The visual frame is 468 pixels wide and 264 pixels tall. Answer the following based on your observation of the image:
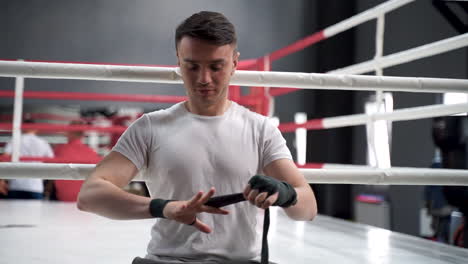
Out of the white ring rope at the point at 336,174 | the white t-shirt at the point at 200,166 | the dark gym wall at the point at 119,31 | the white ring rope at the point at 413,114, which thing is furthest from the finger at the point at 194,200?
the dark gym wall at the point at 119,31

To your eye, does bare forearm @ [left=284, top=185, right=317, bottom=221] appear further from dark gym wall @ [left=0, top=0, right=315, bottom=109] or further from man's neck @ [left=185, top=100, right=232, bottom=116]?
dark gym wall @ [left=0, top=0, right=315, bottom=109]

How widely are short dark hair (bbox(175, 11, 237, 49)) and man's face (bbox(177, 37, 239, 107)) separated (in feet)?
0.04

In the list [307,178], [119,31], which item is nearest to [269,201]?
[307,178]

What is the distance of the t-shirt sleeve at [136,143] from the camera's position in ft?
3.92

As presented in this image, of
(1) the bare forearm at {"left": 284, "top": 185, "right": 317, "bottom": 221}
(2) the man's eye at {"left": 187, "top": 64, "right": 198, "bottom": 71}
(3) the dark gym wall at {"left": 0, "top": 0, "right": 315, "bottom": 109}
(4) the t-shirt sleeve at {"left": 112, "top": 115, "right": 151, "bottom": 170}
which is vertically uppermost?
(3) the dark gym wall at {"left": 0, "top": 0, "right": 315, "bottom": 109}

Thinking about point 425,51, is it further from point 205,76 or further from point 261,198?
point 261,198

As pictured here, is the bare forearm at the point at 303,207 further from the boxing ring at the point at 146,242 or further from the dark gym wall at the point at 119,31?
the dark gym wall at the point at 119,31

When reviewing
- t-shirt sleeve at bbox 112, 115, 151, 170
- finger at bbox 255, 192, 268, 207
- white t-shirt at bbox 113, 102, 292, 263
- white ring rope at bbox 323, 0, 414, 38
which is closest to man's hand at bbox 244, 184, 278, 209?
finger at bbox 255, 192, 268, 207

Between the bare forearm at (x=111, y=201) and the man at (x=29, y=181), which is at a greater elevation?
the bare forearm at (x=111, y=201)

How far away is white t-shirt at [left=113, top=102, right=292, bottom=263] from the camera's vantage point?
46.1 inches

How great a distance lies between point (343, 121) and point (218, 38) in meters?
1.61

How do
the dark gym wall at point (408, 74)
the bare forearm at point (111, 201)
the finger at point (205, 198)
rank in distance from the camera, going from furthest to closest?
the dark gym wall at point (408, 74)
the bare forearm at point (111, 201)
the finger at point (205, 198)

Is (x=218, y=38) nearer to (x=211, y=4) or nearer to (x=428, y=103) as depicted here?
(x=211, y=4)

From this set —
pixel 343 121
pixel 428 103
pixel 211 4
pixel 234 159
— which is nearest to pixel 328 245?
pixel 343 121
